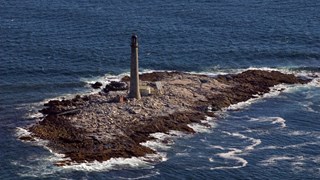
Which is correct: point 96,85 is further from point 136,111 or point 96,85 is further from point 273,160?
point 273,160

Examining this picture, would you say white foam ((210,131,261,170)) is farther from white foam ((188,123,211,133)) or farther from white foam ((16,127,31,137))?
white foam ((16,127,31,137))

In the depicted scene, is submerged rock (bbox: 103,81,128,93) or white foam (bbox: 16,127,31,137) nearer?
white foam (bbox: 16,127,31,137)

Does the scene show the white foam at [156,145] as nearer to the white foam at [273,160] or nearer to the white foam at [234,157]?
the white foam at [234,157]

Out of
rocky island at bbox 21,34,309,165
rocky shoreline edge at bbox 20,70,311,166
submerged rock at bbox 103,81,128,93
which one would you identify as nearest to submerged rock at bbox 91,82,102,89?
submerged rock at bbox 103,81,128,93

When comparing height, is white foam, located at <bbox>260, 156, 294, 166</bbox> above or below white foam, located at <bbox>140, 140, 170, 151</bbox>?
below

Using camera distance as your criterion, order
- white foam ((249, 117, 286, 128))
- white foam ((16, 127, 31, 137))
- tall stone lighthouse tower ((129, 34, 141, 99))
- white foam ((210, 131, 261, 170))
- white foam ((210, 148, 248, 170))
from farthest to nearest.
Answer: white foam ((249, 117, 286, 128)), tall stone lighthouse tower ((129, 34, 141, 99)), white foam ((16, 127, 31, 137)), white foam ((210, 131, 261, 170)), white foam ((210, 148, 248, 170))

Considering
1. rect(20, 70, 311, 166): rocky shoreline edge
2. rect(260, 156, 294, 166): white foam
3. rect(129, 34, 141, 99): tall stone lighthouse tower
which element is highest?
rect(129, 34, 141, 99): tall stone lighthouse tower

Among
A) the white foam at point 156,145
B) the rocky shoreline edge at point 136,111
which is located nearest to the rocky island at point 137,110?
the rocky shoreline edge at point 136,111
